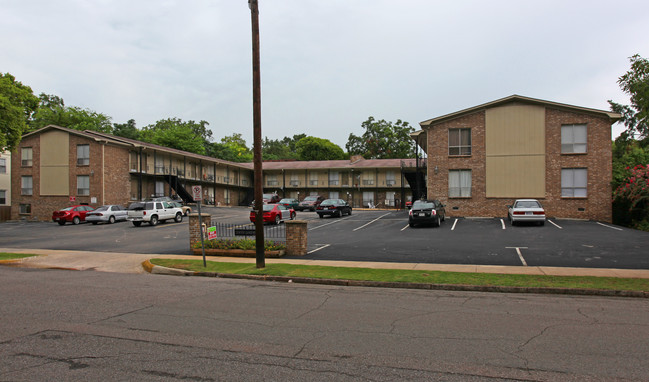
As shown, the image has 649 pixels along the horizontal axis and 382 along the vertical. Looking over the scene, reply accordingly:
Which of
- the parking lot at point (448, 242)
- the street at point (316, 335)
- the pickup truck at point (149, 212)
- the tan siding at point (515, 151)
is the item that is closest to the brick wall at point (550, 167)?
the tan siding at point (515, 151)

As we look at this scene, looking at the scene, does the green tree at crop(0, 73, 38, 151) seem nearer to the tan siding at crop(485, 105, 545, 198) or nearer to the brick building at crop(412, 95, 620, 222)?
the brick building at crop(412, 95, 620, 222)

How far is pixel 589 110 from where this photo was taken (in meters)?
27.4

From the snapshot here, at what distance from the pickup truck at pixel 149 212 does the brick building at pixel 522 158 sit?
19634mm

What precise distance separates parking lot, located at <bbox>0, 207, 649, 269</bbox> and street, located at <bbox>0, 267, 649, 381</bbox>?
220 inches

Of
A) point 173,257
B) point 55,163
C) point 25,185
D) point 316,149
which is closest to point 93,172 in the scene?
point 55,163

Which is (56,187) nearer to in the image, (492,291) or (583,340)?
(492,291)

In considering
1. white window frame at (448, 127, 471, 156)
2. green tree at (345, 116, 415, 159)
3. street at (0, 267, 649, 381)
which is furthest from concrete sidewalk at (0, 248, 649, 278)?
green tree at (345, 116, 415, 159)

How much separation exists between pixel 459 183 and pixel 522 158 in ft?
14.5

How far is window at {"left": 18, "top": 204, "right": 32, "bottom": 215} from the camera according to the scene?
43.1m

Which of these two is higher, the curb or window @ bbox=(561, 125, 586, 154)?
window @ bbox=(561, 125, 586, 154)

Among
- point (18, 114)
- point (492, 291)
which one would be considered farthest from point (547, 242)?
point (18, 114)

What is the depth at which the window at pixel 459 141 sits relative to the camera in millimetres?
30239

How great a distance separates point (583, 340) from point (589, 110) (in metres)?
26.6

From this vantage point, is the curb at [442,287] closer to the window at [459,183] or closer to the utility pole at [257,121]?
the utility pole at [257,121]
